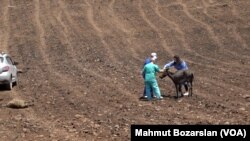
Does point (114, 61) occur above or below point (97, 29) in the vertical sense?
below

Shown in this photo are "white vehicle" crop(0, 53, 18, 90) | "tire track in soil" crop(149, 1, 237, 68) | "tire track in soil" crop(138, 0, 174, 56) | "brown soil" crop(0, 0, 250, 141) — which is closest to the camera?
"brown soil" crop(0, 0, 250, 141)

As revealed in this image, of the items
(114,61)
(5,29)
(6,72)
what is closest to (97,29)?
(5,29)

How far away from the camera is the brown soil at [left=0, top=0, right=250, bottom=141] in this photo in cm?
1362

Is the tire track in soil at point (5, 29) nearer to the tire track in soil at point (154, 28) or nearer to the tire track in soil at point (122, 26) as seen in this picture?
the tire track in soil at point (122, 26)

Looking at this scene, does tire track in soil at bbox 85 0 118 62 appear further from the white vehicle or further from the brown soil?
the white vehicle

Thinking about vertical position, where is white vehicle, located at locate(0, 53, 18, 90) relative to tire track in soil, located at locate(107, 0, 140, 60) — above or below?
below

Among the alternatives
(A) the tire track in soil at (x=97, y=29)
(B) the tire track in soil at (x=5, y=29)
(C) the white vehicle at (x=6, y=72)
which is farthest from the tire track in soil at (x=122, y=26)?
(C) the white vehicle at (x=6, y=72)

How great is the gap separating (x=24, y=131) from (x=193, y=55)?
734 inches

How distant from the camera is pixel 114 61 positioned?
97.2 ft

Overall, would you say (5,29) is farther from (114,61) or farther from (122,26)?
(114,61)

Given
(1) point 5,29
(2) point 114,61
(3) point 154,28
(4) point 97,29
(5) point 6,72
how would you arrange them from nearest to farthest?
1. (5) point 6,72
2. (2) point 114,61
3. (3) point 154,28
4. (4) point 97,29
5. (1) point 5,29

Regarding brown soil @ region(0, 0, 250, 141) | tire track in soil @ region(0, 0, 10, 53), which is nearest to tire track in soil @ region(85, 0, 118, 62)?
brown soil @ region(0, 0, 250, 141)

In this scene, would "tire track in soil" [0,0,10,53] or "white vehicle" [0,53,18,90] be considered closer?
"white vehicle" [0,53,18,90]

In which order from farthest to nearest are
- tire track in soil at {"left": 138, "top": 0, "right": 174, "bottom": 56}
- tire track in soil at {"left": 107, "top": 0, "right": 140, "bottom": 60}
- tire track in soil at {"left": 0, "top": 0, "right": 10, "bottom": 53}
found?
tire track in soil at {"left": 0, "top": 0, "right": 10, "bottom": 53}
tire track in soil at {"left": 107, "top": 0, "right": 140, "bottom": 60}
tire track in soil at {"left": 138, "top": 0, "right": 174, "bottom": 56}
